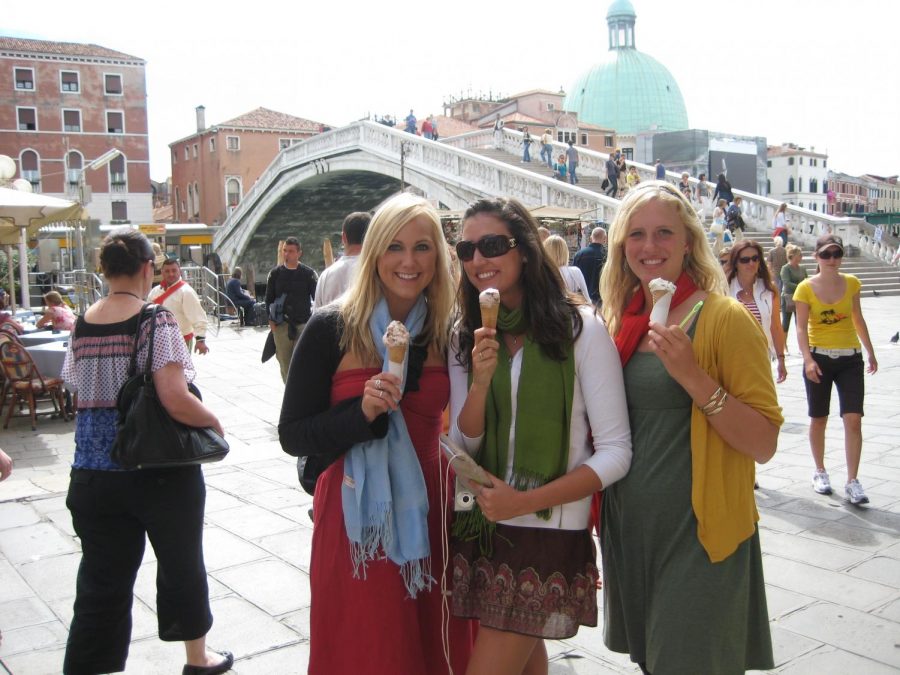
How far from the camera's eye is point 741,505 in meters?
1.85

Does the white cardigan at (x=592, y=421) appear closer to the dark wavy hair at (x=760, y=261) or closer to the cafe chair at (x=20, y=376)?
the dark wavy hair at (x=760, y=261)

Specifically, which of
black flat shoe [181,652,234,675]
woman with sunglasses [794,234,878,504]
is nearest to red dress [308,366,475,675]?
black flat shoe [181,652,234,675]

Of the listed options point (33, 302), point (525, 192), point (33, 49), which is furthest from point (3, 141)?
point (525, 192)

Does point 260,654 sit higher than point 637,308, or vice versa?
point 637,308

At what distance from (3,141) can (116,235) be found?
4900cm

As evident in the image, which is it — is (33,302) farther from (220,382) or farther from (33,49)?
(33,49)

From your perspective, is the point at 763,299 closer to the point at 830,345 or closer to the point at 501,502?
the point at 830,345

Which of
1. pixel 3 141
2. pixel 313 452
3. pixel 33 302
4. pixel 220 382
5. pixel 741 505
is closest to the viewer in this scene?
pixel 741 505

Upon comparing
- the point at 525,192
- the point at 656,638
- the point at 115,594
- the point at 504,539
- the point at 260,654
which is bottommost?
the point at 260,654

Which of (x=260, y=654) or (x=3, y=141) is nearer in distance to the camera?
(x=260, y=654)

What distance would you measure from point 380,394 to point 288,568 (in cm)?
225

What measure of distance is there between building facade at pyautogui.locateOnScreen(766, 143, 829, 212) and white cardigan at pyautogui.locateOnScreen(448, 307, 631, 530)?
243 feet

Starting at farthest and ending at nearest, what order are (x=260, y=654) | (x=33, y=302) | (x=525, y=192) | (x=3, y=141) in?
(x=3, y=141) → (x=33, y=302) → (x=525, y=192) → (x=260, y=654)

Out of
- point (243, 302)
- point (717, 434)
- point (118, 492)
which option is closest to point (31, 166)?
point (243, 302)
